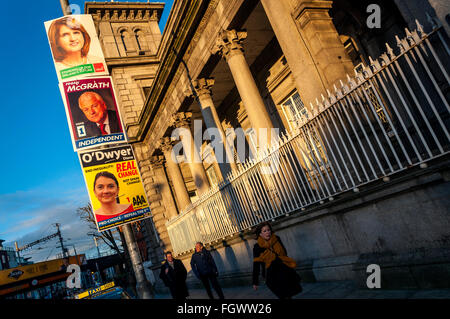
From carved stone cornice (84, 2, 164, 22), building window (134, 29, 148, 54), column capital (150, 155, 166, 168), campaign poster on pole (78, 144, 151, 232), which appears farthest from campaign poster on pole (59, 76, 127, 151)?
carved stone cornice (84, 2, 164, 22)

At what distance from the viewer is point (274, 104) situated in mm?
14953

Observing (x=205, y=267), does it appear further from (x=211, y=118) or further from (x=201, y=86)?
(x=201, y=86)

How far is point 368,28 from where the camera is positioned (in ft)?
32.6

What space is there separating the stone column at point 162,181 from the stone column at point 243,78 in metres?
11.2

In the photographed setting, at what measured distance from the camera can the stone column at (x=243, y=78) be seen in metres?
9.45

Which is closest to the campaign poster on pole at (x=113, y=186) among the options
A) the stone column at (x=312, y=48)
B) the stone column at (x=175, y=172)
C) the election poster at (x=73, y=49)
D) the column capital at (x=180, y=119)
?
the column capital at (x=180, y=119)

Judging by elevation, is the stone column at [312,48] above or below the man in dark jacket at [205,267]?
above

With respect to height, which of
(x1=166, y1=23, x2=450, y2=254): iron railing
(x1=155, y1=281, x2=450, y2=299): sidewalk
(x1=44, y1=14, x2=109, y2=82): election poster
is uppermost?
(x1=44, y1=14, x2=109, y2=82): election poster

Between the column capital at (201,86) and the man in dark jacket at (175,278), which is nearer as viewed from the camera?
the man in dark jacket at (175,278)

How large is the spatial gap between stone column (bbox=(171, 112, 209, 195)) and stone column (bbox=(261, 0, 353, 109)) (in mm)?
7596

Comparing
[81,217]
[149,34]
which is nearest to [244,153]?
[149,34]

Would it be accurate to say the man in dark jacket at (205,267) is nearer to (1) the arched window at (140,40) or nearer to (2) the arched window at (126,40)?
(2) the arched window at (126,40)

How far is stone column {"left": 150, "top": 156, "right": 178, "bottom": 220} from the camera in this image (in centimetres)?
1975

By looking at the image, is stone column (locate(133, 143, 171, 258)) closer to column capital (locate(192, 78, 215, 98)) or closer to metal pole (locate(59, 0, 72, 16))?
column capital (locate(192, 78, 215, 98))
